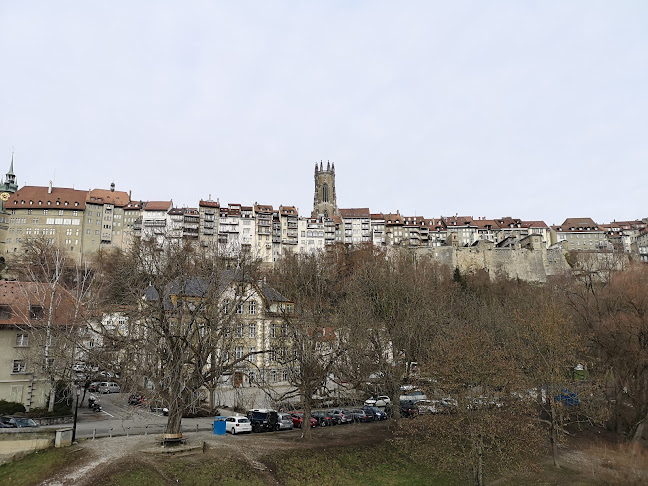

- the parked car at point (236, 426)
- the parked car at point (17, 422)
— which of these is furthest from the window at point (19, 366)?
the parked car at point (236, 426)

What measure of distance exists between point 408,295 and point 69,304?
95.0 feet

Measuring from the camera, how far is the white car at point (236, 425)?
98.5ft

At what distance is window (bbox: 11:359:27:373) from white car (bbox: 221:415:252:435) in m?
18.7

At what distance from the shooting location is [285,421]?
31.8 metres

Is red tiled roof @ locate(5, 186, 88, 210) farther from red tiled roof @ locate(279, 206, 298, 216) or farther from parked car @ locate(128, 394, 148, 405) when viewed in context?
parked car @ locate(128, 394, 148, 405)

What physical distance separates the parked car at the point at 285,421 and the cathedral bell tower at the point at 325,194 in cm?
12230

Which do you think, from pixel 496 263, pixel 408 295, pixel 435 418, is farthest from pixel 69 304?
pixel 496 263

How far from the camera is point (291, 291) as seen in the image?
34.0m

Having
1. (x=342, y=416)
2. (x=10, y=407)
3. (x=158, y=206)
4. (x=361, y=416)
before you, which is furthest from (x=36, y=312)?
(x=158, y=206)

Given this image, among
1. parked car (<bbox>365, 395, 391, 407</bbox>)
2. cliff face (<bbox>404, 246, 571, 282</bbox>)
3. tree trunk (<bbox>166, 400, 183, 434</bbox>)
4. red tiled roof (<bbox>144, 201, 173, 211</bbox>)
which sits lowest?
parked car (<bbox>365, 395, 391, 407</bbox>)

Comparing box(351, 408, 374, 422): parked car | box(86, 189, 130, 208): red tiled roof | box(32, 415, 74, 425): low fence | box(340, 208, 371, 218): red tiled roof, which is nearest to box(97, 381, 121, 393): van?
box(32, 415, 74, 425): low fence

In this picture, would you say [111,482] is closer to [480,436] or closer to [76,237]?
[480,436]

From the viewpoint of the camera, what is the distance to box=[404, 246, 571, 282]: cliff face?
123m

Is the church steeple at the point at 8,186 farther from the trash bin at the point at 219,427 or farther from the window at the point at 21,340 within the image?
the trash bin at the point at 219,427
